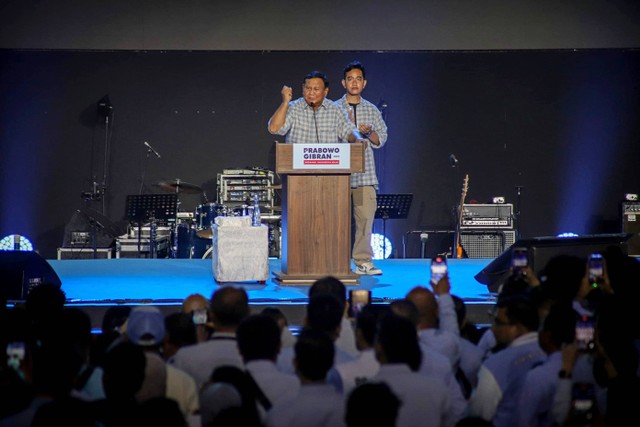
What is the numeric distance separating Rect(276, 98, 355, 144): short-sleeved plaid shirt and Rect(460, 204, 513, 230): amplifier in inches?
211

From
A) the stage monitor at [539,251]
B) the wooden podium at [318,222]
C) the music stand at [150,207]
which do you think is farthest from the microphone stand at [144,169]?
the stage monitor at [539,251]

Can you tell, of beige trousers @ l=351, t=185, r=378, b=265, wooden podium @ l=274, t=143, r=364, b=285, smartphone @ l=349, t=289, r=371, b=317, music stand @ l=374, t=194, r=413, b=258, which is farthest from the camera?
Result: music stand @ l=374, t=194, r=413, b=258

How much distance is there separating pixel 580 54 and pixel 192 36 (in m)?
5.89

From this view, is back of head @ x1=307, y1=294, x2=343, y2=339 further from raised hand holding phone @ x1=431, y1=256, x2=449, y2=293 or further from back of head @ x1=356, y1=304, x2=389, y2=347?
raised hand holding phone @ x1=431, y1=256, x2=449, y2=293

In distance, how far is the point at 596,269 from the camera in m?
4.99

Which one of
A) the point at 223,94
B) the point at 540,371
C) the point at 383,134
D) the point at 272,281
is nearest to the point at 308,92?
the point at 383,134

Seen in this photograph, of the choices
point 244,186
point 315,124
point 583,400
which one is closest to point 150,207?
point 244,186

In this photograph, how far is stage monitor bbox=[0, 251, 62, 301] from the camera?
23.2 feet

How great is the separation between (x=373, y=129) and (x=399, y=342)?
15.3 feet

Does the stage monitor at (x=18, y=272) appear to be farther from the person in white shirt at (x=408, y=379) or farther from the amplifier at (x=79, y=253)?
the amplifier at (x=79, y=253)

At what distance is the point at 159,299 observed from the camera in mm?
6832

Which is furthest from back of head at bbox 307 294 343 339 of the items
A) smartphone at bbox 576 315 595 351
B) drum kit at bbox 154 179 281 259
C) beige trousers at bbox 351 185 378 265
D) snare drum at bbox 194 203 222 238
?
drum kit at bbox 154 179 281 259

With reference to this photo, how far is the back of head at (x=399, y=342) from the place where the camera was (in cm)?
355

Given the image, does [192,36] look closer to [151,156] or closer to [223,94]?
[223,94]
